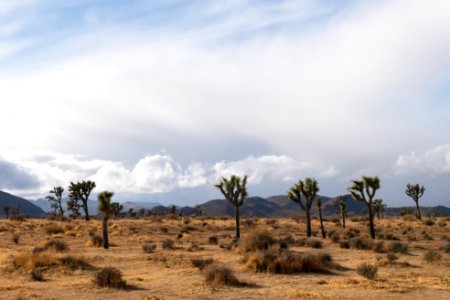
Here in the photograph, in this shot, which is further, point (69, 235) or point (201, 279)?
point (69, 235)

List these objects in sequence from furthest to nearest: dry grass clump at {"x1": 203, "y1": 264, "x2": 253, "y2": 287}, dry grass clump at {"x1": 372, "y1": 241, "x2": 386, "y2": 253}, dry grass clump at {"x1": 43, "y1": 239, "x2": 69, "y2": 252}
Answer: dry grass clump at {"x1": 372, "y1": 241, "x2": 386, "y2": 253}, dry grass clump at {"x1": 43, "y1": 239, "x2": 69, "y2": 252}, dry grass clump at {"x1": 203, "y1": 264, "x2": 253, "y2": 287}

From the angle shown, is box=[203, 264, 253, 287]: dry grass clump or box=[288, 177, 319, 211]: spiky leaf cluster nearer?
box=[203, 264, 253, 287]: dry grass clump

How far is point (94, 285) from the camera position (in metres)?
16.6

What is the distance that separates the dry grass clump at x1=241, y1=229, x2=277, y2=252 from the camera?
A: 1075 inches

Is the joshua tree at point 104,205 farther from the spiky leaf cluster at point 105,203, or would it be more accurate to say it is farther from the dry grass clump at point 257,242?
the dry grass clump at point 257,242

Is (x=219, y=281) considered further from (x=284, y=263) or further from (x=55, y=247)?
(x=55, y=247)

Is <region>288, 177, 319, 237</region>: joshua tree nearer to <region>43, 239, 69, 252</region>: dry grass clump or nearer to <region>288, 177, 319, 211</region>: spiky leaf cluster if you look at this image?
<region>288, 177, 319, 211</region>: spiky leaf cluster

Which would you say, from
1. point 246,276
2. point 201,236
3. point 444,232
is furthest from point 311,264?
point 444,232

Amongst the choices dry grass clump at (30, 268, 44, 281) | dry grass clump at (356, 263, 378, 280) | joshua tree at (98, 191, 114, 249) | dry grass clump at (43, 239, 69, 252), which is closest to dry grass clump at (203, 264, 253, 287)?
dry grass clump at (356, 263, 378, 280)

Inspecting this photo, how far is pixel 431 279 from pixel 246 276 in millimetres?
7453

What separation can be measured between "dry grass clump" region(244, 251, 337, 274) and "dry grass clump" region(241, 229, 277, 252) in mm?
Answer: 5968

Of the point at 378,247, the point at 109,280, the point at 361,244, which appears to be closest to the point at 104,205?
the point at 109,280

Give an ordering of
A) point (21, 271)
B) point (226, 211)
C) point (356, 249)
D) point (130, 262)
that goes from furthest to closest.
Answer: point (226, 211), point (356, 249), point (130, 262), point (21, 271)

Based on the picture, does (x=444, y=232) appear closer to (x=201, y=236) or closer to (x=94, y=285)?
(x=201, y=236)
